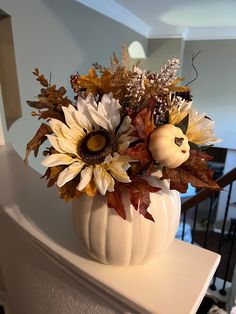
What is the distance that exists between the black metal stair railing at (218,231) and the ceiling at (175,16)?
6.58 ft

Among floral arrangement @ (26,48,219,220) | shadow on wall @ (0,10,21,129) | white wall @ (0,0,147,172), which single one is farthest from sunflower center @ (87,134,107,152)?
white wall @ (0,0,147,172)

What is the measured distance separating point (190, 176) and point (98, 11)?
2686mm

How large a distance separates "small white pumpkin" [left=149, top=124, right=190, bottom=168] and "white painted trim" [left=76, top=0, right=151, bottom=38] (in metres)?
2.36

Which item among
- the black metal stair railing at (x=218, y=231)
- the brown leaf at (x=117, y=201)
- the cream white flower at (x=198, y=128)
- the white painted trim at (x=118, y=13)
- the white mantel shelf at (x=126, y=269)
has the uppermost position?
the white painted trim at (x=118, y=13)

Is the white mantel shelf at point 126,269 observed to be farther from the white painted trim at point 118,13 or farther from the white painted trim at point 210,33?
the white painted trim at point 210,33

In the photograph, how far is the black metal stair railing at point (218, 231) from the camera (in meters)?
1.82

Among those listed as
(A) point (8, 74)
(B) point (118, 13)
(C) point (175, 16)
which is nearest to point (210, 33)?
(C) point (175, 16)

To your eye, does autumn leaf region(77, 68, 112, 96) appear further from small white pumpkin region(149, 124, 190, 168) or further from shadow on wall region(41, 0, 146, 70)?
shadow on wall region(41, 0, 146, 70)

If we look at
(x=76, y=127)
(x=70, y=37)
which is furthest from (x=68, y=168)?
(x=70, y=37)

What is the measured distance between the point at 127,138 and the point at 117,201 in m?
0.11

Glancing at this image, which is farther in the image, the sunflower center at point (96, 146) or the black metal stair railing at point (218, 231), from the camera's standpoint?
the black metal stair railing at point (218, 231)

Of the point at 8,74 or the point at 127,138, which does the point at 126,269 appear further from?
the point at 8,74

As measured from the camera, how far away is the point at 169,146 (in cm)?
41

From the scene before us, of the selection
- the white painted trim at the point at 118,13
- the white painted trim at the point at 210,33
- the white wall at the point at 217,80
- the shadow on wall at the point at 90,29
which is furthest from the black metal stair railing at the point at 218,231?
the white painted trim at the point at 210,33
